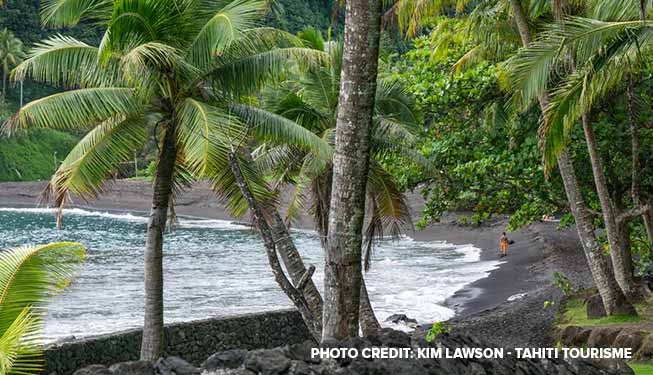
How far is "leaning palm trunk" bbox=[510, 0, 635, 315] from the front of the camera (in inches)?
596

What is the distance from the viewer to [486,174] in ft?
57.7

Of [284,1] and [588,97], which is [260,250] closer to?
[588,97]

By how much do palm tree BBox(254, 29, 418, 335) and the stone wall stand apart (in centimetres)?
173

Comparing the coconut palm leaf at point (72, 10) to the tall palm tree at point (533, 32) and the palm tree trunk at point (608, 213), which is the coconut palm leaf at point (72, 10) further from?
the palm tree trunk at point (608, 213)

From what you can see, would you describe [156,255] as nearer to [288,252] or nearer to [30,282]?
[288,252]

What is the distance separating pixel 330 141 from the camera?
16234 millimetres

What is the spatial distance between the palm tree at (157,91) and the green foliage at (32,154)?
2423 inches

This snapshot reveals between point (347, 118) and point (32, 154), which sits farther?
point (32, 154)

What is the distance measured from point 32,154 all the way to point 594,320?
67822 millimetres

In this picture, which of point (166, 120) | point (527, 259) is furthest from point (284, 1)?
point (166, 120)

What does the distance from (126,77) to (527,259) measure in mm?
27652

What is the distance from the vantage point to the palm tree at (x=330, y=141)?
16.8m

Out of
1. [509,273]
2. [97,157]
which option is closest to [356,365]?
[97,157]

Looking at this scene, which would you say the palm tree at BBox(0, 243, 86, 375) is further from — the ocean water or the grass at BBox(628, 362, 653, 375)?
the ocean water
